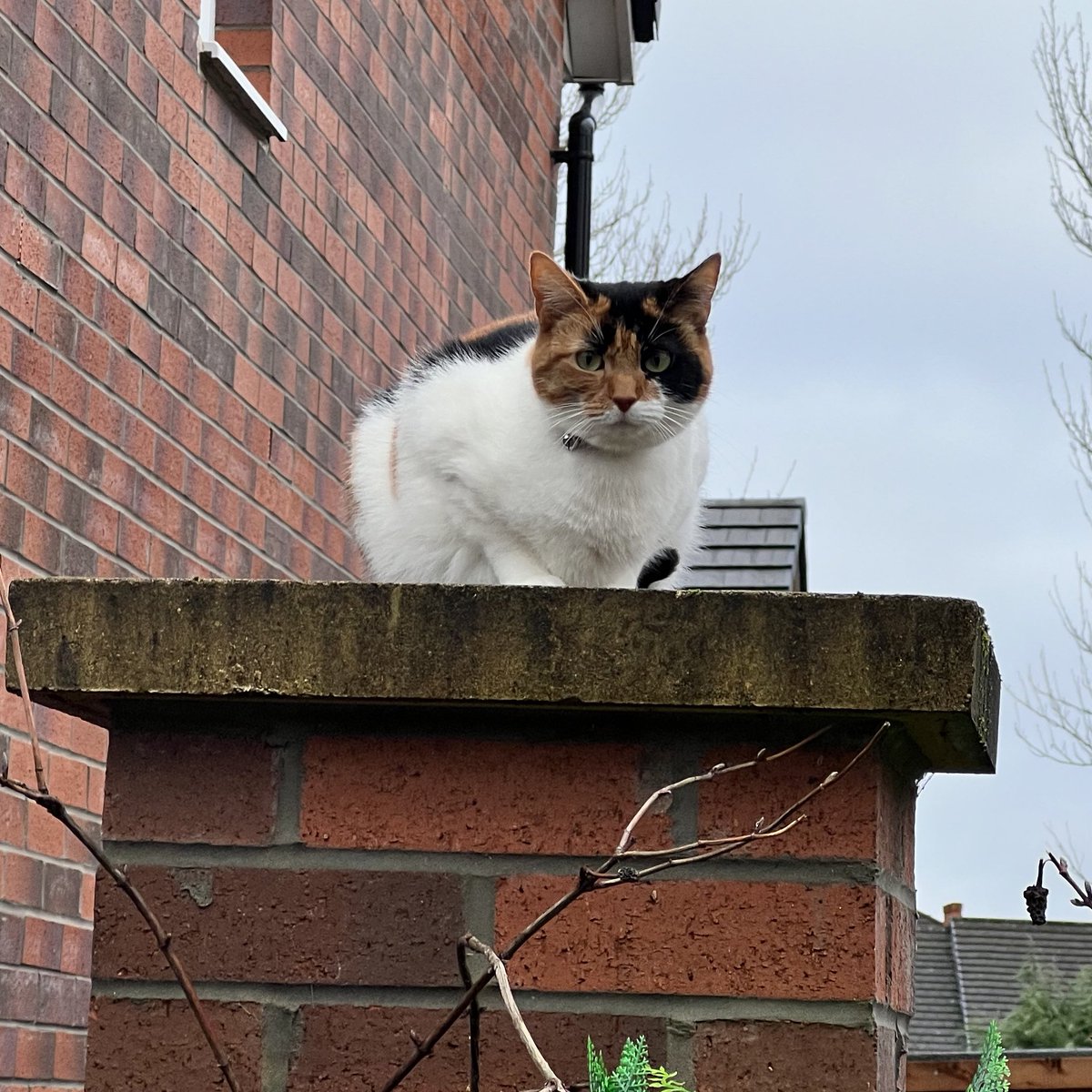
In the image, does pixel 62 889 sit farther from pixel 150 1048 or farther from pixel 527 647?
pixel 527 647

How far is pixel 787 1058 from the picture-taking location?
1290 mm

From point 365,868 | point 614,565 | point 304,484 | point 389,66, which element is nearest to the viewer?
point 365,868

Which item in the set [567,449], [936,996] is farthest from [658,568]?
[936,996]

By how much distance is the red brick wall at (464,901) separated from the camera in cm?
130

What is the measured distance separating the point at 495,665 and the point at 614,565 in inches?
43.1

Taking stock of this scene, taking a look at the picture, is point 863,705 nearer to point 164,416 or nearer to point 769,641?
point 769,641

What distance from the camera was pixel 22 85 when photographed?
3172 mm

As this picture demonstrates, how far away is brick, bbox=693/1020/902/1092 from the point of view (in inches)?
50.7

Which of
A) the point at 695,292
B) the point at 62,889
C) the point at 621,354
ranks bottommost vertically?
the point at 62,889

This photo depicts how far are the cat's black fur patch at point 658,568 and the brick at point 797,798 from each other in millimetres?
1114

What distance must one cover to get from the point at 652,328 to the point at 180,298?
1.74m

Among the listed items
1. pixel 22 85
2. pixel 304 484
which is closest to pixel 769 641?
pixel 22 85

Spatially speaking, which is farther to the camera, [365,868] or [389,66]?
[389,66]

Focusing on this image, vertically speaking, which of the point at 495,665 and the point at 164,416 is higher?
the point at 164,416
